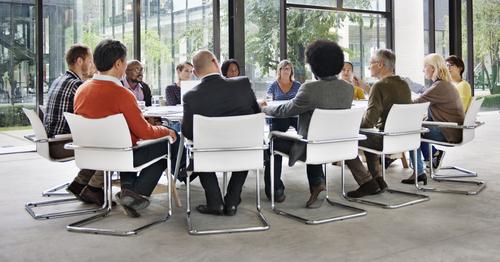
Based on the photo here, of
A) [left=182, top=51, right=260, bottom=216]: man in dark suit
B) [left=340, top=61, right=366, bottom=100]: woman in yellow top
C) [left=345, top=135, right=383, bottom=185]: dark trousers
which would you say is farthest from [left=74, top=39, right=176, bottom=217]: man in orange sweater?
[left=340, top=61, right=366, bottom=100]: woman in yellow top

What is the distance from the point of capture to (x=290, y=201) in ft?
15.2

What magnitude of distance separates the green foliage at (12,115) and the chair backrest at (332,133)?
516 centimetres

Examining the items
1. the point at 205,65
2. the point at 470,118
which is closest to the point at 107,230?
the point at 205,65

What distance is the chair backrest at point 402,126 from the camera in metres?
4.43

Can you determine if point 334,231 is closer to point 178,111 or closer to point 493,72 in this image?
point 178,111

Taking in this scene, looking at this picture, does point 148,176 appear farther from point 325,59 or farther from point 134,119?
point 325,59

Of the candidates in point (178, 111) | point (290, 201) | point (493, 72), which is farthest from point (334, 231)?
point (493, 72)

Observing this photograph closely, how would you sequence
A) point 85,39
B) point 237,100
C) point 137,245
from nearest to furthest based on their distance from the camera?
point 137,245 → point 237,100 → point 85,39

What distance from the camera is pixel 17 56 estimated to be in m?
7.66

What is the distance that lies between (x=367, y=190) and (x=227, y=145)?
1.62 meters

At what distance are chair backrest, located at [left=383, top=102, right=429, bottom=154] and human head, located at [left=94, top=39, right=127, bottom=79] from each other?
2.16m

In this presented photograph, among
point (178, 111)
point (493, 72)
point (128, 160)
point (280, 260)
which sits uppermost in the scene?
point (493, 72)

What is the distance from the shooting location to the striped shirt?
4.38 meters

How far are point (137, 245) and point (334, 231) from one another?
1.31m
